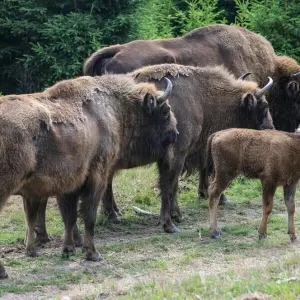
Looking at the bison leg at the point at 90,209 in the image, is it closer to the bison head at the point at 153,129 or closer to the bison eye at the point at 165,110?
the bison head at the point at 153,129

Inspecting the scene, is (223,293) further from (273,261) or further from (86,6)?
(86,6)

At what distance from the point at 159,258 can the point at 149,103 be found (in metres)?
2.15

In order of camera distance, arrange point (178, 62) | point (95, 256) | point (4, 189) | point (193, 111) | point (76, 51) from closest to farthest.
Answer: point (4, 189)
point (95, 256)
point (193, 111)
point (178, 62)
point (76, 51)

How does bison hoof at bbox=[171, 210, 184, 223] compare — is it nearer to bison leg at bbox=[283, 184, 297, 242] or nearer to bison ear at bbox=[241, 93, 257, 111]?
bison ear at bbox=[241, 93, 257, 111]

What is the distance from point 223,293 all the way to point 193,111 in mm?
4726

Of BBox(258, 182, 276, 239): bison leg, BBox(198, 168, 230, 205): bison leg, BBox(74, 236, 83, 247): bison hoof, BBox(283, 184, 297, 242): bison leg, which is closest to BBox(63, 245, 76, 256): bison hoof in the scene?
BBox(74, 236, 83, 247): bison hoof

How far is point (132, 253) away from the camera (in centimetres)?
914

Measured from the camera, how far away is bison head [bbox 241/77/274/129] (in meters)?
11.5

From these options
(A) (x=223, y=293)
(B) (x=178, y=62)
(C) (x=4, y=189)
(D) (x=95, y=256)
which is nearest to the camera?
(A) (x=223, y=293)

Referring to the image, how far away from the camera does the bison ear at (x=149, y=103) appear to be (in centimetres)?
995

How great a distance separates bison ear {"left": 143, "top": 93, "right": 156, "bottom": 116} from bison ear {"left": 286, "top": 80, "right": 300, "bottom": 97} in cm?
437

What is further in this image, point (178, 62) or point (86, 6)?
point (86, 6)

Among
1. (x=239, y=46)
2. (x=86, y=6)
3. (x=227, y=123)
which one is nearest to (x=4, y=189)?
(x=227, y=123)

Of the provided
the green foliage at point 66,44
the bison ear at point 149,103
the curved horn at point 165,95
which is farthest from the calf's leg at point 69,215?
the green foliage at point 66,44
